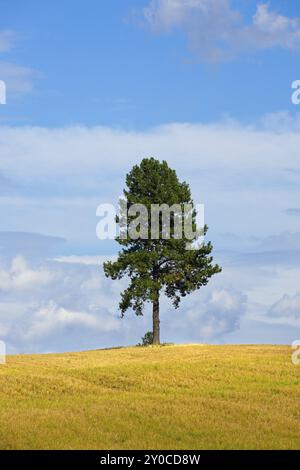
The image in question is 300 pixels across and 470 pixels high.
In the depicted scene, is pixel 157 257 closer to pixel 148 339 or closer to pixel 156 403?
pixel 148 339

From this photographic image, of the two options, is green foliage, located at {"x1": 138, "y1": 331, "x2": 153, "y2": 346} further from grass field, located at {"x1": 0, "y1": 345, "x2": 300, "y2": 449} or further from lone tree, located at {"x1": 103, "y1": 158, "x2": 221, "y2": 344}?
grass field, located at {"x1": 0, "y1": 345, "x2": 300, "y2": 449}

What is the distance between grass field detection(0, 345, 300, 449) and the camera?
22.8 m

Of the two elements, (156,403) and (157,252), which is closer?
(156,403)

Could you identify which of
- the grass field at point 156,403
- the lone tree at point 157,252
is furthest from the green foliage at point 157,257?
the grass field at point 156,403

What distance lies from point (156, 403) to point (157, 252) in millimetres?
34046

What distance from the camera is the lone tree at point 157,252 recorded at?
2509 inches

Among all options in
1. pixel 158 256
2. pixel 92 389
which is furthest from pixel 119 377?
pixel 158 256

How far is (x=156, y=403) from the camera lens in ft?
99.3

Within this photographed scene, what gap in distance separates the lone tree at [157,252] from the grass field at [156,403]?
1502 cm

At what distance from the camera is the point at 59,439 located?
2272cm

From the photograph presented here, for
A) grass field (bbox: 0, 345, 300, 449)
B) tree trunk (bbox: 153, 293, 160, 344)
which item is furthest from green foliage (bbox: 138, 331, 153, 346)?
grass field (bbox: 0, 345, 300, 449)

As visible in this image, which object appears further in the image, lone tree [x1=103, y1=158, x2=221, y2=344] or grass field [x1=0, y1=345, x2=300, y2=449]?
lone tree [x1=103, y1=158, x2=221, y2=344]

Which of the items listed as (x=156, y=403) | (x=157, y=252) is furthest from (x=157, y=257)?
(x=156, y=403)
